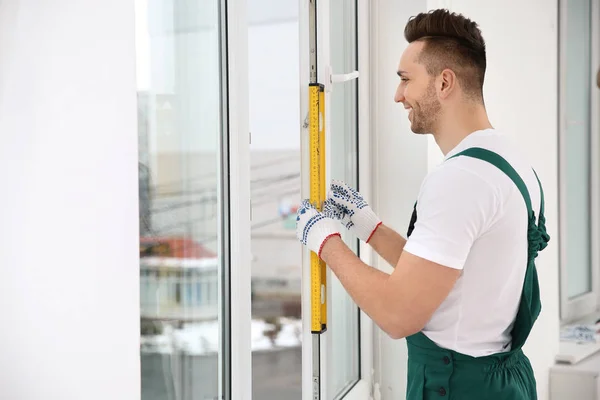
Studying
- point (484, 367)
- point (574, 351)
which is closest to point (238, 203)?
point (484, 367)

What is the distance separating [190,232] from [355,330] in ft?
3.80

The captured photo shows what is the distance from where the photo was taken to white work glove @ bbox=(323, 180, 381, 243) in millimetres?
1646

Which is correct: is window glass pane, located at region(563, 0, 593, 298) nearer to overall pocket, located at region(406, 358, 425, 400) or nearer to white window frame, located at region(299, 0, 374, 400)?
white window frame, located at region(299, 0, 374, 400)

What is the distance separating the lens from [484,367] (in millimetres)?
1397

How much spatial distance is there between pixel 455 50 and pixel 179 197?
0.71 meters

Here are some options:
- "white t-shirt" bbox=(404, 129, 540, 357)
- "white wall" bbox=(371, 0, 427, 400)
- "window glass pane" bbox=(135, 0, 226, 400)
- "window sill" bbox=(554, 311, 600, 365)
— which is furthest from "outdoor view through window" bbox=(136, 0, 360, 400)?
"window sill" bbox=(554, 311, 600, 365)

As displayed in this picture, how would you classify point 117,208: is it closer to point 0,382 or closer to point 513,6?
point 0,382

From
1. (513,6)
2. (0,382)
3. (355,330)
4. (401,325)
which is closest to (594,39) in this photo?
(513,6)

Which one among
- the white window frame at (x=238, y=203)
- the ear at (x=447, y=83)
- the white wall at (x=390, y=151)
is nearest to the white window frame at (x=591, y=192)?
the white wall at (x=390, y=151)

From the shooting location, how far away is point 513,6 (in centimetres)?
282

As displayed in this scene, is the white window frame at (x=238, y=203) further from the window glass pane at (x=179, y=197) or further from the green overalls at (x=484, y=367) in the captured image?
the green overalls at (x=484, y=367)

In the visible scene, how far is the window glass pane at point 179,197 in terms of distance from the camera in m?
1.12

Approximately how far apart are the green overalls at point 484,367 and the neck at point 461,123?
0.14 m

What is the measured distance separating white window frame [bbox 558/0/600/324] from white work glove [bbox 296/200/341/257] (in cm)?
243
